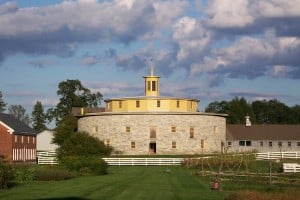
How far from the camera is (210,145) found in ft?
349

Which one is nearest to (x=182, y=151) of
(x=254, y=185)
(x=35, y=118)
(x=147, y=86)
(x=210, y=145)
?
(x=210, y=145)

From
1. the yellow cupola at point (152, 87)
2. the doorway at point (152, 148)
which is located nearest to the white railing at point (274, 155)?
the doorway at point (152, 148)

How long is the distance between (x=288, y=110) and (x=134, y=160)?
117860mm

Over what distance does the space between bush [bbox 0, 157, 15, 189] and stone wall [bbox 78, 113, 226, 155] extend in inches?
2679

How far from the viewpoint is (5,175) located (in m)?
34.2

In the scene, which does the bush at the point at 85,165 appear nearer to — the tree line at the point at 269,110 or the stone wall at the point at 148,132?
the stone wall at the point at 148,132

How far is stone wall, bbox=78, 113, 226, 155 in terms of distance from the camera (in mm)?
103750

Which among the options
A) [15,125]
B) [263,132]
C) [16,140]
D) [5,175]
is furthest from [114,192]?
[263,132]

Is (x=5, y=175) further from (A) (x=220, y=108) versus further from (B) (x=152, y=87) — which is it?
(A) (x=220, y=108)

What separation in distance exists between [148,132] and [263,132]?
2482 centimetres

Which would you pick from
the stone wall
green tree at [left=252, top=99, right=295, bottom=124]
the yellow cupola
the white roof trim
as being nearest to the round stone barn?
the stone wall

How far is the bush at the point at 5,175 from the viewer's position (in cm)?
3360

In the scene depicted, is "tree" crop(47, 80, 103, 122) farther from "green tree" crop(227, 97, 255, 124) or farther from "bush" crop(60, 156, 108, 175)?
"bush" crop(60, 156, 108, 175)

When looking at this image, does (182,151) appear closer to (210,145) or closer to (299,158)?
(210,145)
